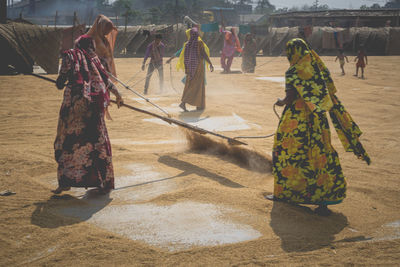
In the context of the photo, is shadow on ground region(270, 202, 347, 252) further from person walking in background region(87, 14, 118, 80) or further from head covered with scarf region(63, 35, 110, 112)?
person walking in background region(87, 14, 118, 80)

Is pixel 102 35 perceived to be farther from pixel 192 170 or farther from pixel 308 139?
pixel 308 139

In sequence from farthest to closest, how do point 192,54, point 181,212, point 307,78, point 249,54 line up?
point 249,54 < point 192,54 < point 181,212 < point 307,78

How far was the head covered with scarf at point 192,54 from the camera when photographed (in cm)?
869

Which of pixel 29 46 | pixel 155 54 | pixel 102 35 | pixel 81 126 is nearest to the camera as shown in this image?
pixel 81 126

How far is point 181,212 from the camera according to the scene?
12.6 ft

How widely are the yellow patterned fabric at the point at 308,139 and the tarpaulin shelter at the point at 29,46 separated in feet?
37.7

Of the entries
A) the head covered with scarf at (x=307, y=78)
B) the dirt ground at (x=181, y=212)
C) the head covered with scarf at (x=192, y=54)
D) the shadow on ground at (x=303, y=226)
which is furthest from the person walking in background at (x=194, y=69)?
the shadow on ground at (x=303, y=226)

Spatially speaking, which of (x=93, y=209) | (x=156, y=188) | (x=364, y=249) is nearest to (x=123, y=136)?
(x=156, y=188)

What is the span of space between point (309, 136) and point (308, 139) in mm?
30

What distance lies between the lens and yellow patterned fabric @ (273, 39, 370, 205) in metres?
3.71

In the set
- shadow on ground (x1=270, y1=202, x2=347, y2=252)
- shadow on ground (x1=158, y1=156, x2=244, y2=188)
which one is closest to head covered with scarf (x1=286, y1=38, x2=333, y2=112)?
shadow on ground (x1=270, y1=202, x2=347, y2=252)

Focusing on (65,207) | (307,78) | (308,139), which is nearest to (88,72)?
(65,207)

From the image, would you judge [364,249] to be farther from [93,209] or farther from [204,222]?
[93,209]

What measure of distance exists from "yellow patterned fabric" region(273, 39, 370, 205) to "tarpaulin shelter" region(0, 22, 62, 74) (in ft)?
37.7
